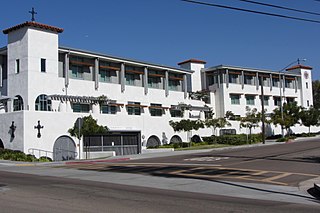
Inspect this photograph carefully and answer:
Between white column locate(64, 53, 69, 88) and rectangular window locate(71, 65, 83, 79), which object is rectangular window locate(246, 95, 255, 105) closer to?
rectangular window locate(71, 65, 83, 79)

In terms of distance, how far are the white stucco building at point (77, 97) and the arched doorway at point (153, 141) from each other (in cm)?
11

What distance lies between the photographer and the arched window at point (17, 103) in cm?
3766

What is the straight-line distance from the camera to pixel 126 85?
47.5 meters

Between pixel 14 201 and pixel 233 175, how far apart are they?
10706mm

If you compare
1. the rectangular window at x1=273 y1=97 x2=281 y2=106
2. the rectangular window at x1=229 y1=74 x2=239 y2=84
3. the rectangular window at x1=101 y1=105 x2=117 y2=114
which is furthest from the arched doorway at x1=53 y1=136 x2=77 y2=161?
the rectangular window at x1=273 y1=97 x2=281 y2=106

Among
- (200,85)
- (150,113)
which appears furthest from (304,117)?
(150,113)

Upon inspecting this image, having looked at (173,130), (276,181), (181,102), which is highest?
(181,102)

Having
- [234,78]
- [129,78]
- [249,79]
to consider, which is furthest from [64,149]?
[249,79]

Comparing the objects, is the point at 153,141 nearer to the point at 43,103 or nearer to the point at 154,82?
the point at 154,82

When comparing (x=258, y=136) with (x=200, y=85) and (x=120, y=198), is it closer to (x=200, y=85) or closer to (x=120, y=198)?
(x=200, y=85)

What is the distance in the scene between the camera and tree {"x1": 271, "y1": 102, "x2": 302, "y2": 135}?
188 feet

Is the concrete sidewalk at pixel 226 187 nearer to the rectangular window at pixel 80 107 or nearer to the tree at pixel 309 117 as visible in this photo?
the rectangular window at pixel 80 107

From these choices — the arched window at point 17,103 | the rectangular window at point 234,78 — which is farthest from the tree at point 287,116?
the arched window at point 17,103

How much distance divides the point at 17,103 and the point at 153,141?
15789 mm
